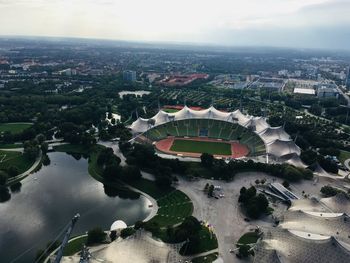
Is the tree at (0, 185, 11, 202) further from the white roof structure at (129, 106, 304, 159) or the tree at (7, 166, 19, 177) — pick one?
the white roof structure at (129, 106, 304, 159)

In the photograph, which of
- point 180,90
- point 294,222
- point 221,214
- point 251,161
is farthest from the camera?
point 180,90

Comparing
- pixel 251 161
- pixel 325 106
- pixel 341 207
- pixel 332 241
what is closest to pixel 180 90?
pixel 325 106

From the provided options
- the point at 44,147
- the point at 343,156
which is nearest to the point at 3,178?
the point at 44,147

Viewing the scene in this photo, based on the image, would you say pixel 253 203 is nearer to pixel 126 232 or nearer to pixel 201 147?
pixel 126 232

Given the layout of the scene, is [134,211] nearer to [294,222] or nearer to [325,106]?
[294,222]

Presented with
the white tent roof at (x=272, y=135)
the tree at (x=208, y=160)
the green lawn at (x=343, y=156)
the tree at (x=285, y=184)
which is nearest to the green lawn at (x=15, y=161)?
the tree at (x=208, y=160)

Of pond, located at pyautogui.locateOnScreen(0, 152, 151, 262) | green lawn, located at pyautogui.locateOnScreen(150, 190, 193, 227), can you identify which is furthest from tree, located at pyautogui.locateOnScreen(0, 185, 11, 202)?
green lawn, located at pyautogui.locateOnScreen(150, 190, 193, 227)

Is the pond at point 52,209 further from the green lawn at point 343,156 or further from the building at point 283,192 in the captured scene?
the green lawn at point 343,156
